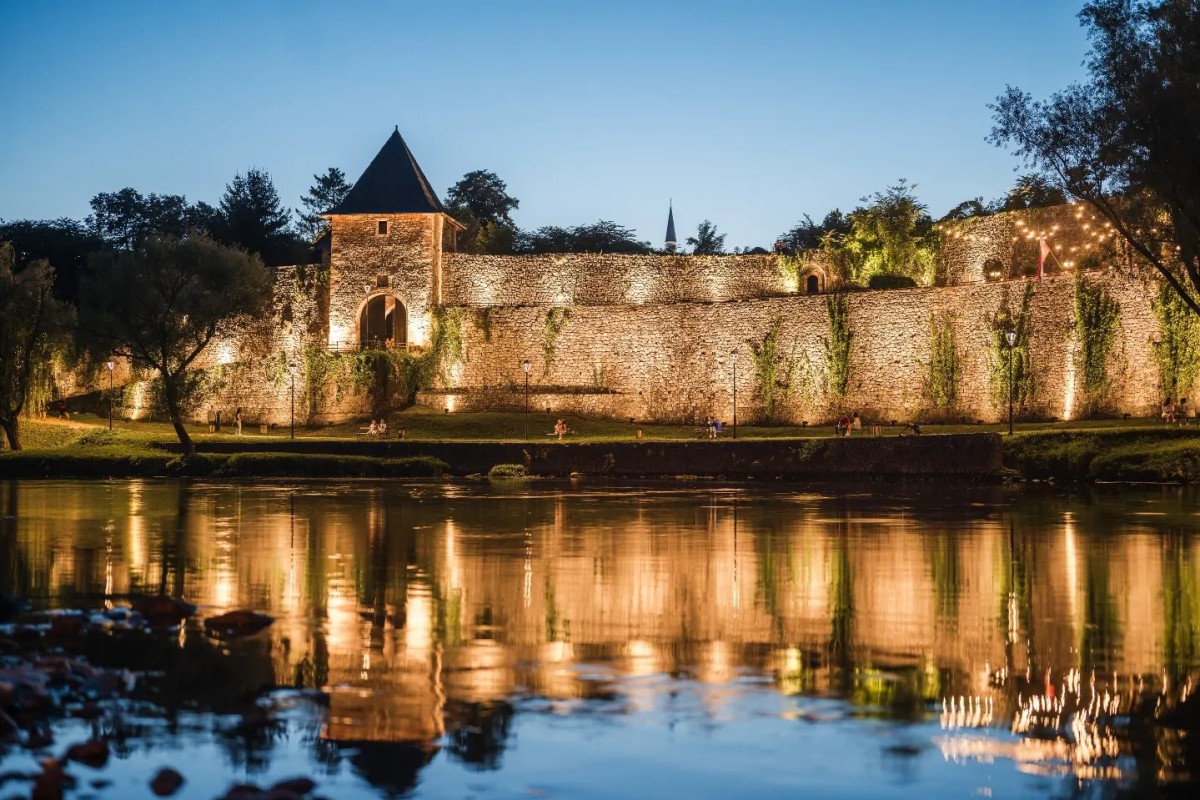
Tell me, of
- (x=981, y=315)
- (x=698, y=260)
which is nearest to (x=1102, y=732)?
(x=981, y=315)

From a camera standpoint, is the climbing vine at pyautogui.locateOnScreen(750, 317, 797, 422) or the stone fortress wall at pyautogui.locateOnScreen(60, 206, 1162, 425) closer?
the stone fortress wall at pyautogui.locateOnScreen(60, 206, 1162, 425)

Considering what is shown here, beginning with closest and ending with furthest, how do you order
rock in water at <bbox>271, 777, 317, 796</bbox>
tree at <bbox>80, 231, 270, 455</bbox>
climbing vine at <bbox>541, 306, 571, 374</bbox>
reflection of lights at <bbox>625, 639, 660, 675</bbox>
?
rock in water at <bbox>271, 777, 317, 796</bbox> → reflection of lights at <bbox>625, 639, 660, 675</bbox> → tree at <bbox>80, 231, 270, 455</bbox> → climbing vine at <bbox>541, 306, 571, 374</bbox>

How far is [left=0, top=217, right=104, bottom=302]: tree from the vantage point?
82.4 meters

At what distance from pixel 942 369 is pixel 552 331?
719 inches

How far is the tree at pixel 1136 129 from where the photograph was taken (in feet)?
93.9

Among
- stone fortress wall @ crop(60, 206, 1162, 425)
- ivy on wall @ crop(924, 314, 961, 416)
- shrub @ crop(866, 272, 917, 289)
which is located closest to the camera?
ivy on wall @ crop(924, 314, 961, 416)

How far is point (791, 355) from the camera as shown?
5625 centimetres

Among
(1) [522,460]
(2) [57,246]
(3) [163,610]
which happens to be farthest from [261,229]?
(3) [163,610]

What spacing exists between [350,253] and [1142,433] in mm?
41622

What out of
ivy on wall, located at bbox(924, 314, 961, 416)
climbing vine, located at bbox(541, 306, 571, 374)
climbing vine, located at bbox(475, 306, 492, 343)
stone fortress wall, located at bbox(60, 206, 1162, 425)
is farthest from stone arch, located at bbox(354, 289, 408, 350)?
ivy on wall, located at bbox(924, 314, 961, 416)

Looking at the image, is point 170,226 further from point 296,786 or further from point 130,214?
point 296,786

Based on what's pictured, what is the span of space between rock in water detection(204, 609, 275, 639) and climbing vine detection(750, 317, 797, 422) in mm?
46985

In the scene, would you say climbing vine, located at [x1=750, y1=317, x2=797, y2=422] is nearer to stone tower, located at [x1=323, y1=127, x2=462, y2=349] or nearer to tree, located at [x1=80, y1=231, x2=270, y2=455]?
stone tower, located at [x1=323, y1=127, x2=462, y2=349]

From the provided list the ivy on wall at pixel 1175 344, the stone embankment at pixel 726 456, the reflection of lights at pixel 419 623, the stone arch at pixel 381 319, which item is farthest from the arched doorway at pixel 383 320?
the reflection of lights at pixel 419 623
